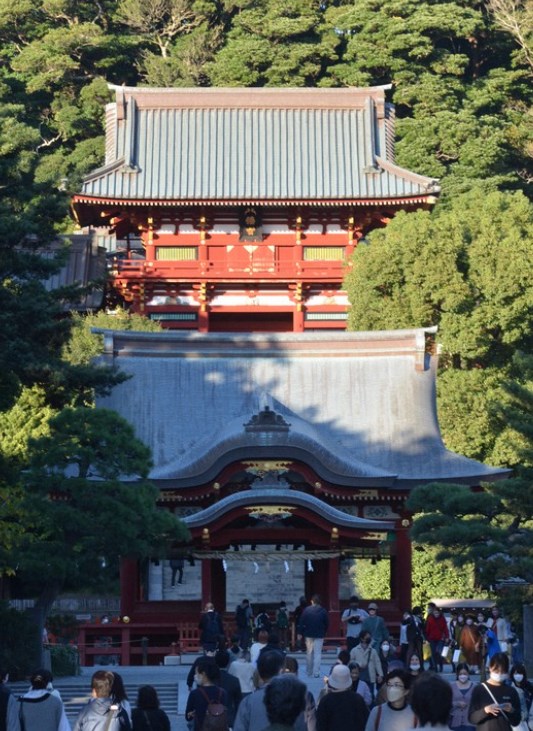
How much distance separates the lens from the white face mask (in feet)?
36.9

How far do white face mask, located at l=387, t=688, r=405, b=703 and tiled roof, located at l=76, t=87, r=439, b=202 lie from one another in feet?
113

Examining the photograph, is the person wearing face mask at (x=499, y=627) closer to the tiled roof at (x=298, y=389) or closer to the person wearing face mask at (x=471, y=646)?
the person wearing face mask at (x=471, y=646)

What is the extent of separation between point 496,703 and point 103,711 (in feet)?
9.79

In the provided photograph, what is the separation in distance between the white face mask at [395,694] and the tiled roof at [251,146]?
3452 cm

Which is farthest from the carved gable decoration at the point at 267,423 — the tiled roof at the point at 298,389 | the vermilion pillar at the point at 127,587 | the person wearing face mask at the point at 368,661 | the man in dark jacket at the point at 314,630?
the person wearing face mask at the point at 368,661

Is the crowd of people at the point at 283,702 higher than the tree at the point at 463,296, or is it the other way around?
the tree at the point at 463,296

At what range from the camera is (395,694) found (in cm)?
1127

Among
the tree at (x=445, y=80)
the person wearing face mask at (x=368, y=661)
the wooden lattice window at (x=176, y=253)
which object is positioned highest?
the tree at (x=445, y=80)

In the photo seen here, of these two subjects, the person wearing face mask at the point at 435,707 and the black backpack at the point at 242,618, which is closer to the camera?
the person wearing face mask at the point at 435,707

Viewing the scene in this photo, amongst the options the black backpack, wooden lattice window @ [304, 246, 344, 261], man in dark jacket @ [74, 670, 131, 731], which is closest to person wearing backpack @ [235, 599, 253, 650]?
the black backpack

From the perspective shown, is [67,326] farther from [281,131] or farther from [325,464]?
[281,131]

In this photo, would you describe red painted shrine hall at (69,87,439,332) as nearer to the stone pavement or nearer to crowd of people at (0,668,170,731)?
the stone pavement

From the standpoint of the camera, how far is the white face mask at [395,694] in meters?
11.2

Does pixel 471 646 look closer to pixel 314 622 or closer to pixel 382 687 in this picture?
pixel 314 622
